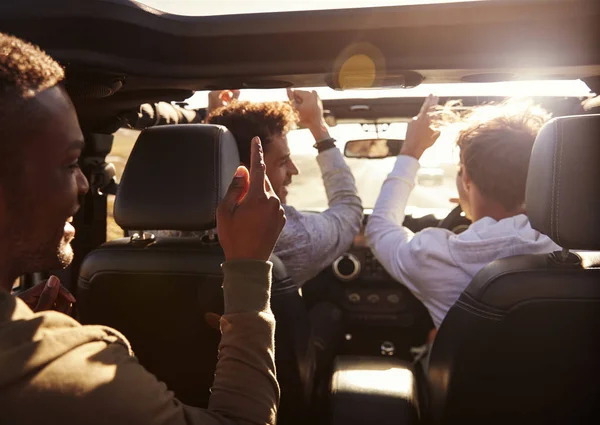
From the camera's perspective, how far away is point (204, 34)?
200 centimetres

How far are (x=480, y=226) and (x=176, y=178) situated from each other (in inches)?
41.6

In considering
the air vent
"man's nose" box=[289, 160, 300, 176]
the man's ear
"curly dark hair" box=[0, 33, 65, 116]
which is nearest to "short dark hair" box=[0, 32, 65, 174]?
"curly dark hair" box=[0, 33, 65, 116]

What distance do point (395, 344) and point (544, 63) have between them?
106 inches

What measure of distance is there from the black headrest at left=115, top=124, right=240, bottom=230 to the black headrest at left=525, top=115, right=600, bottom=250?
98 cm

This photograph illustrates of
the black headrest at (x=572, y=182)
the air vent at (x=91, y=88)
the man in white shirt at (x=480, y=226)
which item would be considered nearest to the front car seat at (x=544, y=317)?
the black headrest at (x=572, y=182)

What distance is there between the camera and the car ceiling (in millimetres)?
1828

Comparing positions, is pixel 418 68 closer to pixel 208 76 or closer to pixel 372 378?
pixel 208 76

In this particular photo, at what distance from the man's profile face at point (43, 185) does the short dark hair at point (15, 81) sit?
0.05 feet

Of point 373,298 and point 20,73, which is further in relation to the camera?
point 373,298

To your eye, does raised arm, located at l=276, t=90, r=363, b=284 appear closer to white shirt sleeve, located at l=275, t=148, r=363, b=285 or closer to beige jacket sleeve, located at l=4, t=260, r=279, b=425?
white shirt sleeve, located at l=275, t=148, r=363, b=285

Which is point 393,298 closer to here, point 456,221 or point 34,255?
point 456,221

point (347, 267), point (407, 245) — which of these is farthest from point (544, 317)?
point (347, 267)

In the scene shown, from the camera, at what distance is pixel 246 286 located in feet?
3.78

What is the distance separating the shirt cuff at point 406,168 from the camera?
231cm
